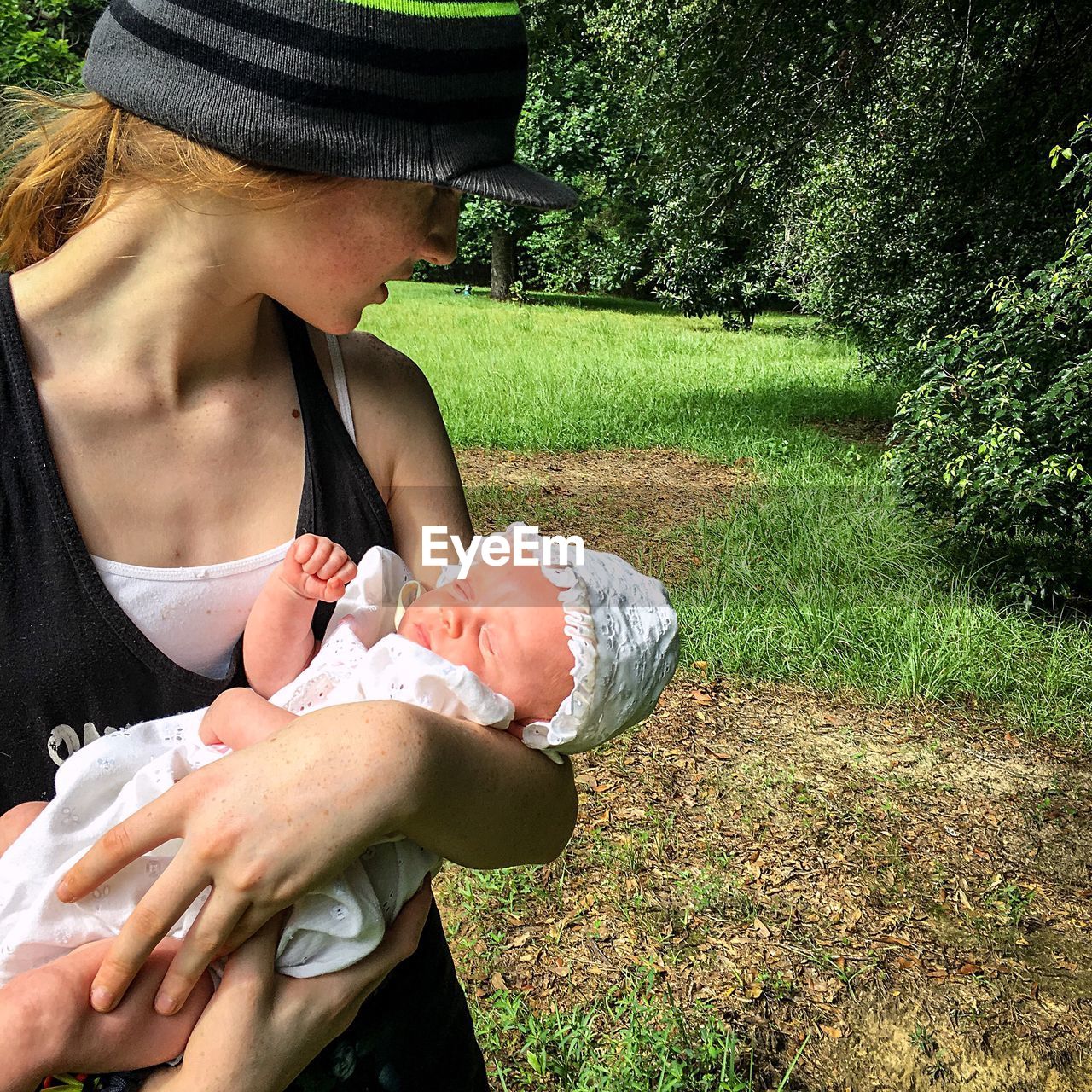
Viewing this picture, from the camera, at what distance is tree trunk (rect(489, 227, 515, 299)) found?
20188mm

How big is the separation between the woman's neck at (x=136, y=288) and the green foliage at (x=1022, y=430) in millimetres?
3468

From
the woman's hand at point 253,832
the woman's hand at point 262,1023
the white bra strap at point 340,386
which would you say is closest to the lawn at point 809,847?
the woman's hand at point 262,1023

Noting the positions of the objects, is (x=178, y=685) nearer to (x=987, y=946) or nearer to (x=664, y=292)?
(x=987, y=946)

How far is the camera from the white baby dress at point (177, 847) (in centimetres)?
111

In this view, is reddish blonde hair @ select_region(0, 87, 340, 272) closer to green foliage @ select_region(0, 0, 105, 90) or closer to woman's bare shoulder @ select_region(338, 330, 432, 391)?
woman's bare shoulder @ select_region(338, 330, 432, 391)

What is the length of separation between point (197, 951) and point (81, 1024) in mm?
138

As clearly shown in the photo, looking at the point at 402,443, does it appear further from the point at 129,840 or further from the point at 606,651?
the point at 129,840

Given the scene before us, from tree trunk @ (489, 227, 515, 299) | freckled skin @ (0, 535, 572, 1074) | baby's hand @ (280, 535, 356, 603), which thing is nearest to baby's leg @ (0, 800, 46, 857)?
freckled skin @ (0, 535, 572, 1074)

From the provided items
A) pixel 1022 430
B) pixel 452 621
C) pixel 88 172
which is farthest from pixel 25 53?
pixel 452 621

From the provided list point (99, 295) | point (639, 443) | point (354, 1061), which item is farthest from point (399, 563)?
point (639, 443)

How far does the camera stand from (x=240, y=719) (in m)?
1.24

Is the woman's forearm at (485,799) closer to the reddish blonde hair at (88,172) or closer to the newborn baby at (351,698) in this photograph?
the newborn baby at (351,698)

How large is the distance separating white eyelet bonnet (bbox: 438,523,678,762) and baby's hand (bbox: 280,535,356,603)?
270mm

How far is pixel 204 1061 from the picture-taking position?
3.31 feet
